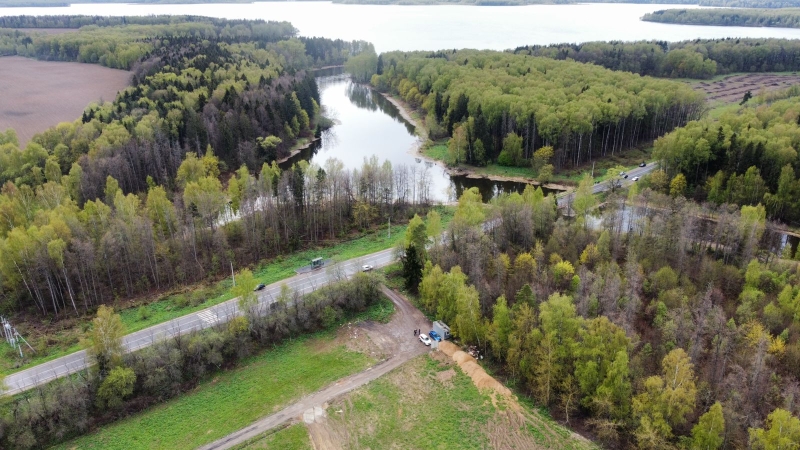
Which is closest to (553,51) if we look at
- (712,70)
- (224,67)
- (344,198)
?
(712,70)

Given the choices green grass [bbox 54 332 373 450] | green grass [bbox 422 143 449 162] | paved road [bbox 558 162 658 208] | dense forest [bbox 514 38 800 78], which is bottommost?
green grass [bbox 54 332 373 450]

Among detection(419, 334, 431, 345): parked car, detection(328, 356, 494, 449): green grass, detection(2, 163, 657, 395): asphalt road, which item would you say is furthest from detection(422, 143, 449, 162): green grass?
detection(328, 356, 494, 449): green grass

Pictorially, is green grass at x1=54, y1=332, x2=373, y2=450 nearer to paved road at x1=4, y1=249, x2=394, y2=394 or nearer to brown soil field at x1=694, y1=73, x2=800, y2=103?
paved road at x1=4, y1=249, x2=394, y2=394

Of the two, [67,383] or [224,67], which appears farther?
[224,67]

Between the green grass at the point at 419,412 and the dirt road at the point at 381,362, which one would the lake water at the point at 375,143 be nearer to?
the dirt road at the point at 381,362

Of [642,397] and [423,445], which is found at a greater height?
[642,397]

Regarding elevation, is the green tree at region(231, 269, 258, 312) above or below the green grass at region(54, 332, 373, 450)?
A: above

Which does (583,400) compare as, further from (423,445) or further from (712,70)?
(712,70)

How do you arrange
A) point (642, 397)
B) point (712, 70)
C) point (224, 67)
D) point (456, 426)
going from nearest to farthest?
point (642, 397) < point (456, 426) < point (224, 67) < point (712, 70)
